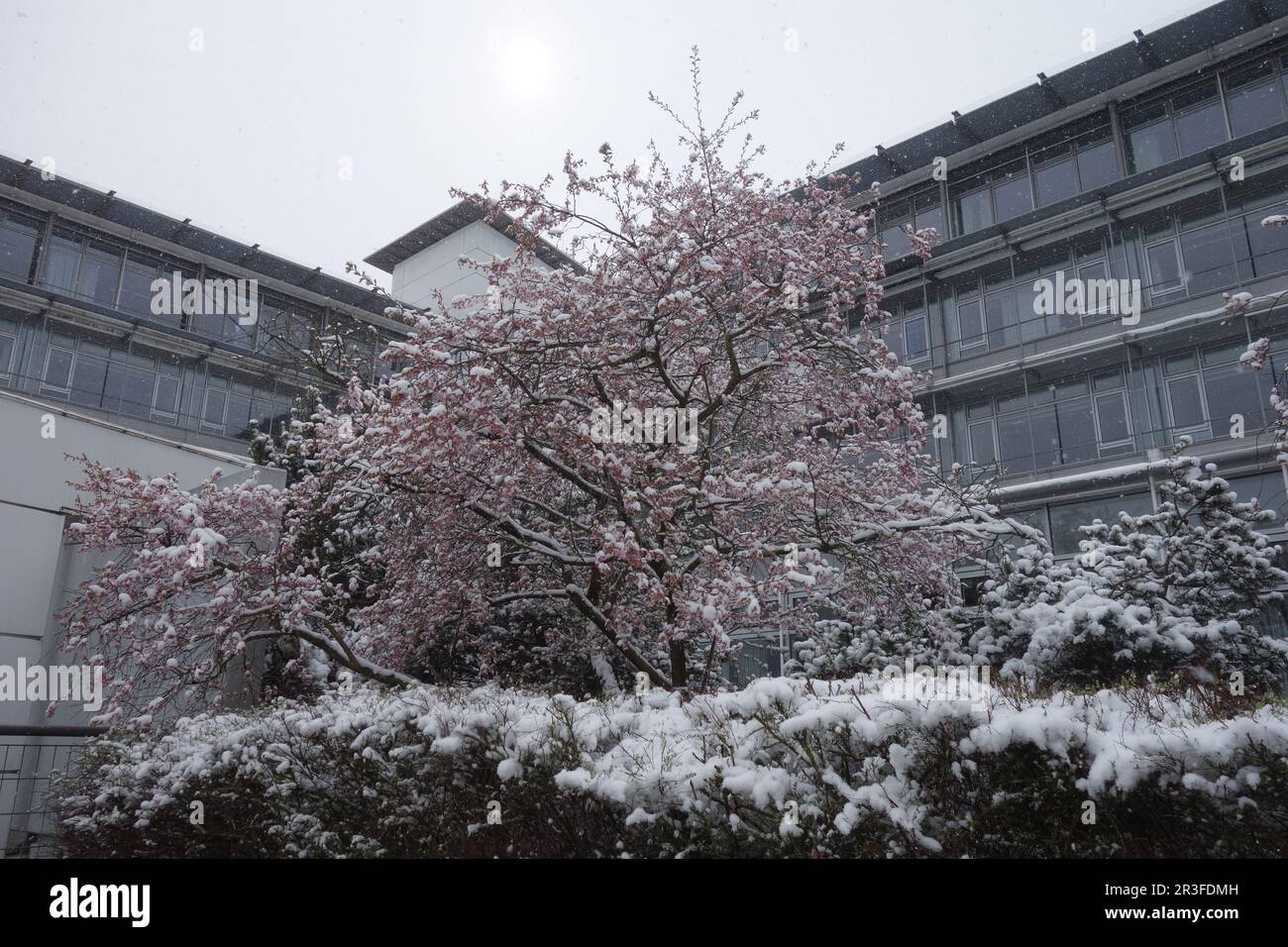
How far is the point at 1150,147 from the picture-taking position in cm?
2117

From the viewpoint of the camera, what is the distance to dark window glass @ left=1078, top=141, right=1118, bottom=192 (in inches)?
850

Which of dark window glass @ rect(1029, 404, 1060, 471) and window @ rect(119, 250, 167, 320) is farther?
window @ rect(119, 250, 167, 320)

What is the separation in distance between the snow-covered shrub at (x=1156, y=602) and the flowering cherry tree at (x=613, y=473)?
1590mm

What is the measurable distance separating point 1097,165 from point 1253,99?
3.36m

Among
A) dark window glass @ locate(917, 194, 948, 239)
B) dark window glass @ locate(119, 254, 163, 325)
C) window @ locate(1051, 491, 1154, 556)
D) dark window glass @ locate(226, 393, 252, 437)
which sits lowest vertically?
window @ locate(1051, 491, 1154, 556)

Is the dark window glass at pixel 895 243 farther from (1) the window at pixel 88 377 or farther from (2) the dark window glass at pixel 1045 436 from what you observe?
(1) the window at pixel 88 377

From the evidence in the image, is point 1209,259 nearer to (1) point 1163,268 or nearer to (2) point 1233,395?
(1) point 1163,268

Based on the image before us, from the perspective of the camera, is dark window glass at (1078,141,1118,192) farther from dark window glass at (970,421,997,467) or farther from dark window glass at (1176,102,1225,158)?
dark window glass at (970,421,997,467)

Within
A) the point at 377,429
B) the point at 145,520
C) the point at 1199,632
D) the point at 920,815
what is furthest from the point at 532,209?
the point at 1199,632

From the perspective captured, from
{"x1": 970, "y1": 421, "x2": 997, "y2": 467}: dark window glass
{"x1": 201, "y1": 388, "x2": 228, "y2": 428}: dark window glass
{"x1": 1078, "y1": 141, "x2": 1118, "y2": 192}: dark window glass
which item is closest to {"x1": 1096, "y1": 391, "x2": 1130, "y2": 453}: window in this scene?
{"x1": 970, "y1": 421, "x2": 997, "y2": 467}: dark window glass

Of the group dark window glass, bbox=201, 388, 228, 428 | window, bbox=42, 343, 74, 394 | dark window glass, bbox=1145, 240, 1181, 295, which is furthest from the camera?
dark window glass, bbox=201, 388, 228, 428

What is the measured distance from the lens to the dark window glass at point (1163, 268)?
20125 mm

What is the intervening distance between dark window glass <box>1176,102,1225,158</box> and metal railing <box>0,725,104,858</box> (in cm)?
2442
